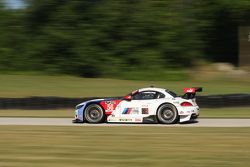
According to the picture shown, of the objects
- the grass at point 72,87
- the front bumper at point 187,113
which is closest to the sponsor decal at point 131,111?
the front bumper at point 187,113

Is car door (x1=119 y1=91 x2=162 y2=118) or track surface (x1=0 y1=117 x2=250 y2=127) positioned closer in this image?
track surface (x1=0 y1=117 x2=250 y2=127)

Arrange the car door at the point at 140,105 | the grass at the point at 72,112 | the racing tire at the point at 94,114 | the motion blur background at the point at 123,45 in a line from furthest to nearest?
the motion blur background at the point at 123,45
the grass at the point at 72,112
the racing tire at the point at 94,114
the car door at the point at 140,105

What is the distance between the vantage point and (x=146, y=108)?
46.3ft

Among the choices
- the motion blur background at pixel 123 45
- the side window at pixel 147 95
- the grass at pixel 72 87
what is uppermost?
the motion blur background at pixel 123 45

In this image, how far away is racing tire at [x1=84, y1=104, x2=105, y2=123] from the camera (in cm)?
1450

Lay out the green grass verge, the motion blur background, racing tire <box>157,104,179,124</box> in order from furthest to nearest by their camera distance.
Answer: the motion blur background
the green grass verge
racing tire <box>157,104,179,124</box>

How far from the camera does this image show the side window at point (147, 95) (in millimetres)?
14171

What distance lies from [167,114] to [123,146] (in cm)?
473

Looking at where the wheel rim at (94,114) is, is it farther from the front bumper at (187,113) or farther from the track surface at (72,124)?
the front bumper at (187,113)

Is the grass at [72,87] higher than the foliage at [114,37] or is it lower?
lower

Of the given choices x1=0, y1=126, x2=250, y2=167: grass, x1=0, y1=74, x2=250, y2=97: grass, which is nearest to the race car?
x1=0, y1=126, x2=250, y2=167: grass

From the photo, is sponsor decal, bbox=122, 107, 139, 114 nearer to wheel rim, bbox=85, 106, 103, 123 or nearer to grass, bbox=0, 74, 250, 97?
wheel rim, bbox=85, 106, 103, 123

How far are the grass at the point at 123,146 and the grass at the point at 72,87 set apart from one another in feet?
40.0

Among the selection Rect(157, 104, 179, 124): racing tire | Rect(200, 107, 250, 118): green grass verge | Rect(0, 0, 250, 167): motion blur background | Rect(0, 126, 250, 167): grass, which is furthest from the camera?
Rect(0, 0, 250, 167): motion blur background
